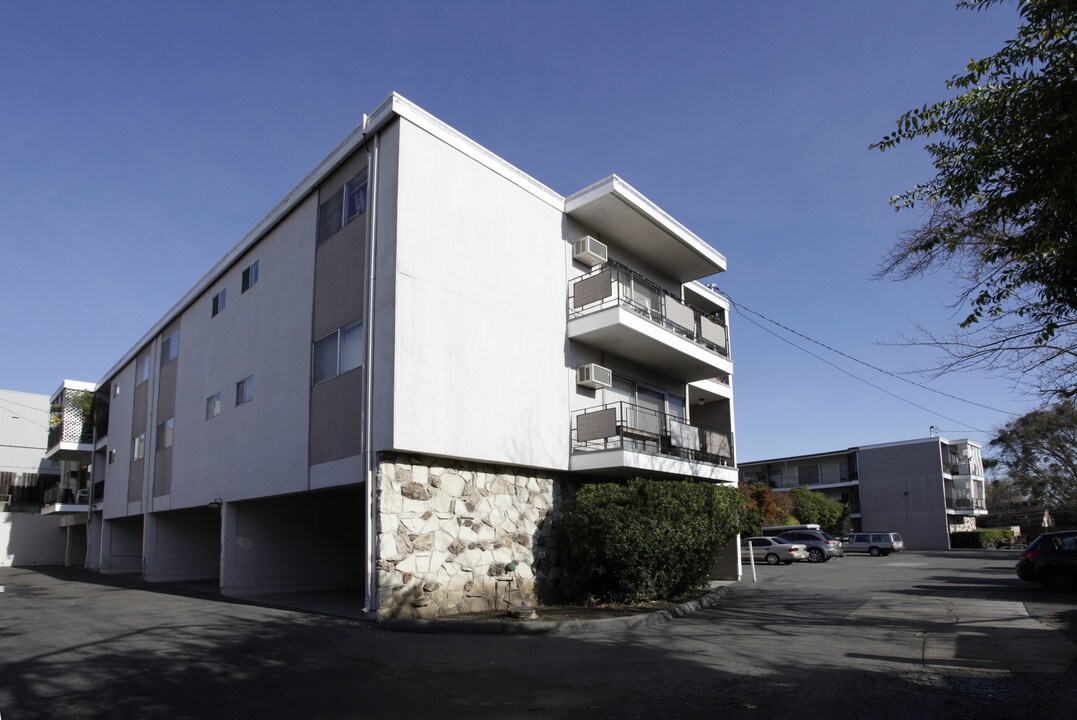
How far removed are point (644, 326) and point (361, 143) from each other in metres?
7.37

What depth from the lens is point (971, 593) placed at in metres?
18.2

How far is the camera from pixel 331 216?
1605 centimetres

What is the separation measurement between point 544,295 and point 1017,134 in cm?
1032

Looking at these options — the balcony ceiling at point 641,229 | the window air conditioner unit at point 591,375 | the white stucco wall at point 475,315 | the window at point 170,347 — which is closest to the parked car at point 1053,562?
the balcony ceiling at point 641,229

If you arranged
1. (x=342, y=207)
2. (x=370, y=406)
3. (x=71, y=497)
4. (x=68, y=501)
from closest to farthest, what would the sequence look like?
(x=370, y=406)
(x=342, y=207)
(x=68, y=501)
(x=71, y=497)

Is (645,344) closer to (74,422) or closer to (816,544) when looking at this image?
(816,544)

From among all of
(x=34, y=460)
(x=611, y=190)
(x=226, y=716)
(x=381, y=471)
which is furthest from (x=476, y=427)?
(x=34, y=460)

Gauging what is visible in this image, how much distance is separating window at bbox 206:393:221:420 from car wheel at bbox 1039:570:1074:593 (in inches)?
860

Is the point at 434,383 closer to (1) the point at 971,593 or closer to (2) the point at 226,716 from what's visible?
(2) the point at 226,716

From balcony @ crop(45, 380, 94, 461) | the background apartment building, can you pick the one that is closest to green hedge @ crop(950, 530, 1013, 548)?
the background apartment building

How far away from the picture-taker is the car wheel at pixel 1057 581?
59.6 feet

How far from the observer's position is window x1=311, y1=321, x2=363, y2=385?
14.2 meters

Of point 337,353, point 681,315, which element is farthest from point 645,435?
point 337,353

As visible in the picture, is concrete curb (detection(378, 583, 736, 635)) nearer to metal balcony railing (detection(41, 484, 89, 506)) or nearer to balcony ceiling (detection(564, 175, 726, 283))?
balcony ceiling (detection(564, 175, 726, 283))
